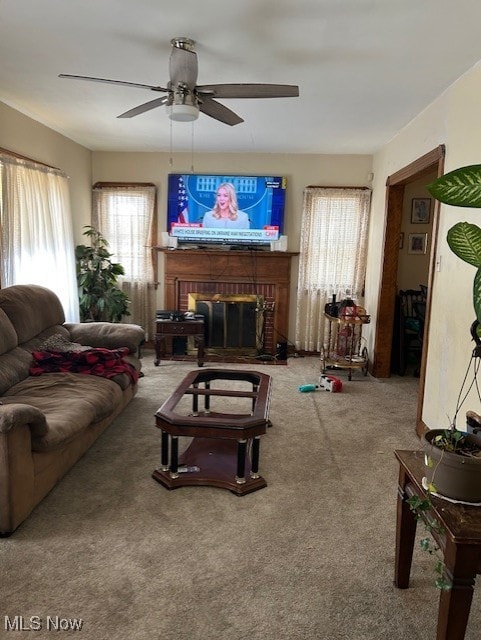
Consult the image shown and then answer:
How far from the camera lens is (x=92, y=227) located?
555 centimetres

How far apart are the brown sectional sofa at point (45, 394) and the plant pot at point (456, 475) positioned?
1.69 m

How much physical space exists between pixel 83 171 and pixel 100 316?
1.74 m

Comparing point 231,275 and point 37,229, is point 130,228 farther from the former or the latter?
point 37,229

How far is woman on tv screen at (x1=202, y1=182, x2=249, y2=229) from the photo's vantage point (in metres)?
5.53

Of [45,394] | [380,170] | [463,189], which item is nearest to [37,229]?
[45,394]

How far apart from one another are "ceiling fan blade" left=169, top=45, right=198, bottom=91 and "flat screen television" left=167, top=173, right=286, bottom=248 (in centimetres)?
312

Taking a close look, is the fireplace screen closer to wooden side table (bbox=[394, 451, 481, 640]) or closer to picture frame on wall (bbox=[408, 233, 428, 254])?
picture frame on wall (bbox=[408, 233, 428, 254])

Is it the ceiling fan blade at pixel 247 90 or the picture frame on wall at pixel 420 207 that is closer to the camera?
the ceiling fan blade at pixel 247 90

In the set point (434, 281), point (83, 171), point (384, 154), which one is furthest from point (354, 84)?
point (83, 171)

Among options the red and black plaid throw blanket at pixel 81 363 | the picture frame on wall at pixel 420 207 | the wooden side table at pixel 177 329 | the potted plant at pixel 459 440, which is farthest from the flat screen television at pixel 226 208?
the potted plant at pixel 459 440

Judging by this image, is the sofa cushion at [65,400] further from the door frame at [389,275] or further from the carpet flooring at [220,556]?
the door frame at [389,275]

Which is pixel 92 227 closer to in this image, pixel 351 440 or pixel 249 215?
pixel 249 215

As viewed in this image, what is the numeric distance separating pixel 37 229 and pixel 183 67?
2470mm

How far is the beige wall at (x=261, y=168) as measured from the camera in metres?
5.52
